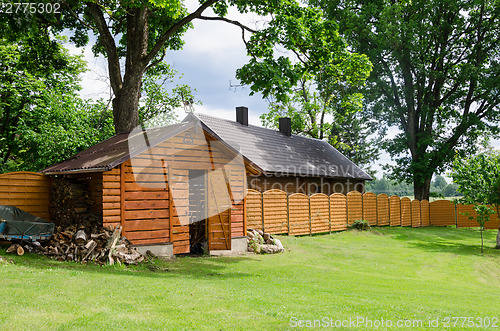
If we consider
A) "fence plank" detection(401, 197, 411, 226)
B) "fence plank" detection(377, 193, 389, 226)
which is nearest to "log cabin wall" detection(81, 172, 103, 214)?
"fence plank" detection(377, 193, 389, 226)

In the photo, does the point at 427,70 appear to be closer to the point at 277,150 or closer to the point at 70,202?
the point at 277,150

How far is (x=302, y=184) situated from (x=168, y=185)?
12802 millimetres

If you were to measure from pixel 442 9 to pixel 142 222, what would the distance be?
29785 mm

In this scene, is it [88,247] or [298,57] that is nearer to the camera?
[88,247]

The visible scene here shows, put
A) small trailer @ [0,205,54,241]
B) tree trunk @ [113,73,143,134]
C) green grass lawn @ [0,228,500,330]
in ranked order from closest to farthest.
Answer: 1. green grass lawn @ [0,228,500,330]
2. small trailer @ [0,205,54,241]
3. tree trunk @ [113,73,143,134]

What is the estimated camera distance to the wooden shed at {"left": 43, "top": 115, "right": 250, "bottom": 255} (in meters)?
10.9

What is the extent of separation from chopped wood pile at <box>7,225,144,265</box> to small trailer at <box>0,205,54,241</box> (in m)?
0.28

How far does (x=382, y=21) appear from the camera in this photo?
28781mm

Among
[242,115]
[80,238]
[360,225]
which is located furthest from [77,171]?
[360,225]

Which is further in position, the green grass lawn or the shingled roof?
the shingled roof

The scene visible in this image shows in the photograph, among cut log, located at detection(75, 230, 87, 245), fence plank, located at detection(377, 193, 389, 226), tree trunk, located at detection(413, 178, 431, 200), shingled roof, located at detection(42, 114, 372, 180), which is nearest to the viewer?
cut log, located at detection(75, 230, 87, 245)

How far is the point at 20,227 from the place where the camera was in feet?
32.4

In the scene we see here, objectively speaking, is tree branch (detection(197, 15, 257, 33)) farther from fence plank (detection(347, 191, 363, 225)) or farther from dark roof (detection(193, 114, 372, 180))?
fence plank (detection(347, 191, 363, 225))

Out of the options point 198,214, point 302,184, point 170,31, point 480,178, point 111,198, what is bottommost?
point 198,214
